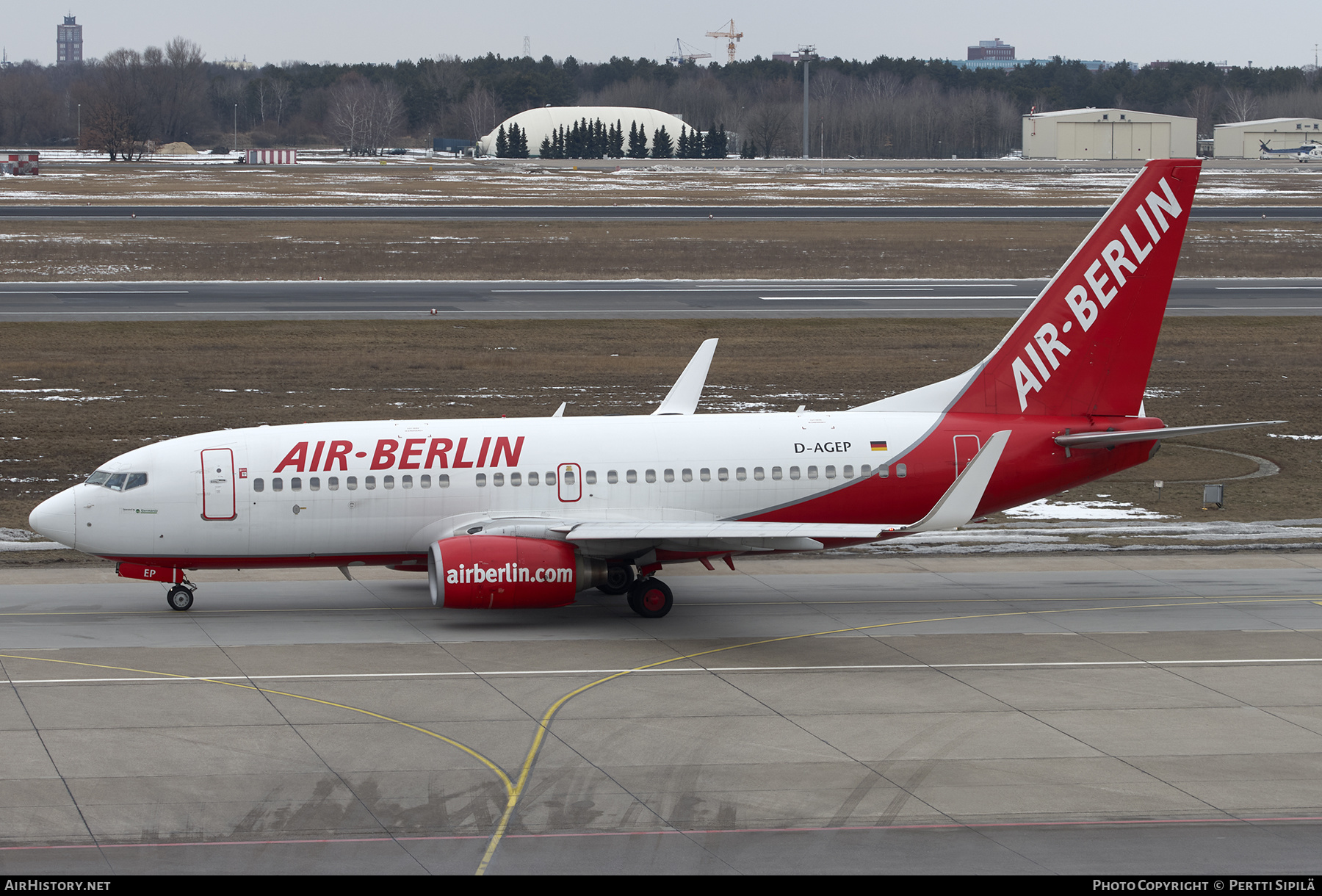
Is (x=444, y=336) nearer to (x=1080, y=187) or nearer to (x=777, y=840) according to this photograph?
(x=777, y=840)

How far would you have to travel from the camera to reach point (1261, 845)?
17641 millimetres

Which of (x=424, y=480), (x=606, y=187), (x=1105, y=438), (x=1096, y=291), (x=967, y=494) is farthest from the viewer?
(x=606, y=187)

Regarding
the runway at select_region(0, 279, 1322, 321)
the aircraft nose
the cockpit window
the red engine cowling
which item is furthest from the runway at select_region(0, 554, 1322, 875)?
the runway at select_region(0, 279, 1322, 321)

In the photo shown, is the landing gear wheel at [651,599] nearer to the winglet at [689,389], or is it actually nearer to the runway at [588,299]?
the winglet at [689,389]

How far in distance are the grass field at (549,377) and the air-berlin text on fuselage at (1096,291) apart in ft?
34.6

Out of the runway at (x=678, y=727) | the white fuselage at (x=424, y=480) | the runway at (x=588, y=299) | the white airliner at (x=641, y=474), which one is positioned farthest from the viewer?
the runway at (x=588, y=299)

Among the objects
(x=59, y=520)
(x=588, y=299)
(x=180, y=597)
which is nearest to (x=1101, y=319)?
(x=180, y=597)

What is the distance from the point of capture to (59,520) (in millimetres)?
28578

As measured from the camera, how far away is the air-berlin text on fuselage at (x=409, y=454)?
94.8ft

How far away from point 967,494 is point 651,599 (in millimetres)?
6808

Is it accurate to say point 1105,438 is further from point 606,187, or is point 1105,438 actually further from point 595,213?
point 606,187

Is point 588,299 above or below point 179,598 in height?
above

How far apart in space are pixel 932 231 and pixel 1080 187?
60.0 meters

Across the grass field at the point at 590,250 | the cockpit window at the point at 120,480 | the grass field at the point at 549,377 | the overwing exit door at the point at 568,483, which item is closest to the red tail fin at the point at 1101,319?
the overwing exit door at the point at 568,483
